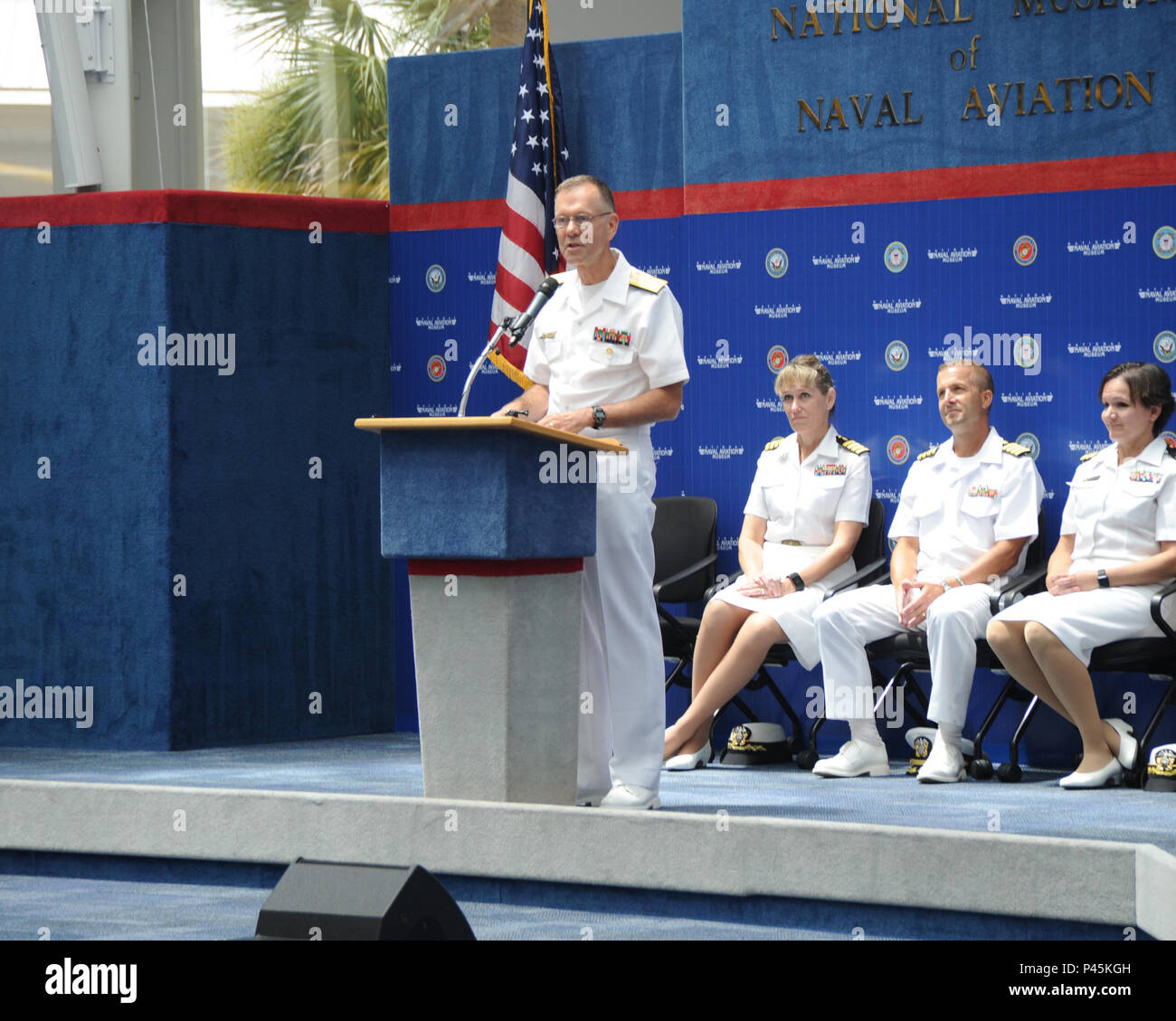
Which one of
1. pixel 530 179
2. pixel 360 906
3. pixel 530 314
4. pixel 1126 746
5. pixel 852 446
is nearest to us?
pixel 360 906

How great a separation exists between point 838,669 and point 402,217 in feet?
9.30

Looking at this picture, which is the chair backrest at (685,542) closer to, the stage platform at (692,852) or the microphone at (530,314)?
the stage platform at (692,852)

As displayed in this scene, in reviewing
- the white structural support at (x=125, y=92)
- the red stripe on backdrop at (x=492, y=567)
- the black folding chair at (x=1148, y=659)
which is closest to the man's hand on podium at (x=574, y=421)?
the red stripe on backdrop at (x=492, y=567)

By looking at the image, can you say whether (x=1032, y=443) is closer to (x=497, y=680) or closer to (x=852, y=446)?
(x=852, y=446)

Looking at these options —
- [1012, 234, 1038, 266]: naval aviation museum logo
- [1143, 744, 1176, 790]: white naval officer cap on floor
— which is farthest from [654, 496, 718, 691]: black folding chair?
[1143, 744, 1176, 790]: white naval officer cap on floor

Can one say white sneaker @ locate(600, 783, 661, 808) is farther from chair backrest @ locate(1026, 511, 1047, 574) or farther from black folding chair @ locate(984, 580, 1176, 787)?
chair backrest @ locate(1026, 511, 1047, 574)

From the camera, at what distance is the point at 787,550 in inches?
246

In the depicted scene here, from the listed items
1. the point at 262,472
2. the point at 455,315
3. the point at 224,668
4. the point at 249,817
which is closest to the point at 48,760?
the point at 224,668

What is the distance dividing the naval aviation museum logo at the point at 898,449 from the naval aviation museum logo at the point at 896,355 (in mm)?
272

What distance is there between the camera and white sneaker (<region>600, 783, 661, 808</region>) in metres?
4.62

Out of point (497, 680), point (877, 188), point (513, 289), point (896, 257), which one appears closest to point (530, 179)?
point (513, 289)

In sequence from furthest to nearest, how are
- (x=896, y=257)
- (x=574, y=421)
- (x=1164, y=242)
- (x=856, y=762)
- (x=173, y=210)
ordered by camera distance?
1. (x=173, y=210)
2. (x=896, y=257)
3. (x=1164, y=242)
4. (x=856, y=762)
5. (x=574, y=421)

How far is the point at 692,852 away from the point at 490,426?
→ 1.18m

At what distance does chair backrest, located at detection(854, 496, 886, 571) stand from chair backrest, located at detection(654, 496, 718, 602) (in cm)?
58
